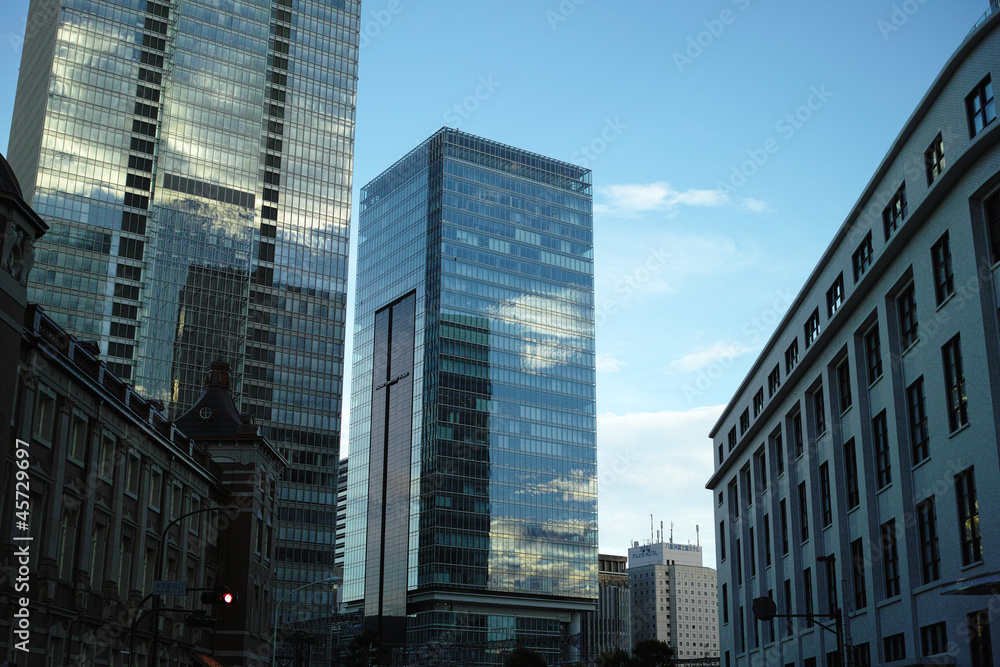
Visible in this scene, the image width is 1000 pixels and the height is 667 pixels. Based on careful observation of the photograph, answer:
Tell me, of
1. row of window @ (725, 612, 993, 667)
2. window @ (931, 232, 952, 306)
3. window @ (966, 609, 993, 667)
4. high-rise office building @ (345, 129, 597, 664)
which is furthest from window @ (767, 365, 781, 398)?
high-rise office building @ (345, 129, 597, 664)

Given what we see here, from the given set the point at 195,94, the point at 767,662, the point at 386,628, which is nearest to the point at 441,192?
the point at 195,94

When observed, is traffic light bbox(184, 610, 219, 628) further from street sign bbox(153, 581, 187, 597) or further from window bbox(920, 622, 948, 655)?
window bbox(920, 622, 948, 655)

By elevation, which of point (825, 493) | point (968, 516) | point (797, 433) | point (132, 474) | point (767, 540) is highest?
point (797, 433)

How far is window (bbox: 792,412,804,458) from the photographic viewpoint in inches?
2361

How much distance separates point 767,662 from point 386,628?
11618cm

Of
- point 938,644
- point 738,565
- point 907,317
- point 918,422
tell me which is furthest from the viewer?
point 738,565

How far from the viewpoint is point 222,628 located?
58188mm

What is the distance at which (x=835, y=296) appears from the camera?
5212 centimetres

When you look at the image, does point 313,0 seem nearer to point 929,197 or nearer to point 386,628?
point 386,628

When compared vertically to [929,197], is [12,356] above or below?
below

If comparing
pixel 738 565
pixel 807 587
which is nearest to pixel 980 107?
pixel 807 587

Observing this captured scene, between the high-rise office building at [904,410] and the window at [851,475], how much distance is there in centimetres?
11

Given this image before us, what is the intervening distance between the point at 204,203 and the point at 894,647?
10869 centimetres

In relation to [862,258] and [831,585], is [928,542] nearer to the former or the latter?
[831,585]
